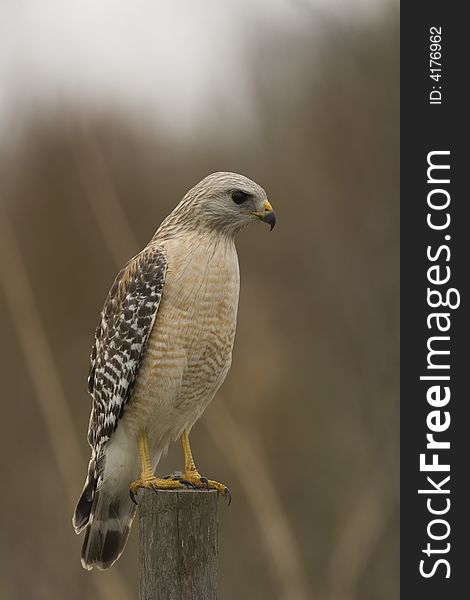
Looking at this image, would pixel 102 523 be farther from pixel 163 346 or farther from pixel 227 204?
pixel 227 204

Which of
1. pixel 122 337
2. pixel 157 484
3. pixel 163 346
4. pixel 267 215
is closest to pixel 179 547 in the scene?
pixel 157 484

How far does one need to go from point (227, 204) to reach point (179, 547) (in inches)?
54.2

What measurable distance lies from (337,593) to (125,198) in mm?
5090

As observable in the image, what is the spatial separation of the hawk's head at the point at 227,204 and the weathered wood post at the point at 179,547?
113cm

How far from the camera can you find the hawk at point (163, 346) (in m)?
4.16

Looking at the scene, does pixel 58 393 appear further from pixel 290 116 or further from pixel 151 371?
pixel 290 116

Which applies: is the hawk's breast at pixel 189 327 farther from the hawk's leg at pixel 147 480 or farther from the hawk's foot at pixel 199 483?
the hawk's foot at pixel 199 483

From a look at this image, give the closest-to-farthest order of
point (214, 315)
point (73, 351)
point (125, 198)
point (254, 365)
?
1. point (214, 315)
2. point (254, 365)
3. point (73, 351)
4. point (125, 198)

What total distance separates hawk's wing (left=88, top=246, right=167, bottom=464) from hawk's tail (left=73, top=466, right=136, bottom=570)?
122 millimetres

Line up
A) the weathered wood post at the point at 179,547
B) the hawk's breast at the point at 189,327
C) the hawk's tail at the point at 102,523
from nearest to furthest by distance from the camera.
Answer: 1. the weathered wood post at the point at 179,547
2. the hawk's breast at the point at 189,327
3. the hawk's tail at the point at 102,523

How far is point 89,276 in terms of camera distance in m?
9.31

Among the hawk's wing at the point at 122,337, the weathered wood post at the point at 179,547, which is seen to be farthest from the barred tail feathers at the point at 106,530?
the weathered wood post at the point at 179,547

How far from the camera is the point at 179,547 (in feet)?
11.4

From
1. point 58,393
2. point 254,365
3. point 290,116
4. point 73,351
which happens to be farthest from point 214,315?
point 290,116
